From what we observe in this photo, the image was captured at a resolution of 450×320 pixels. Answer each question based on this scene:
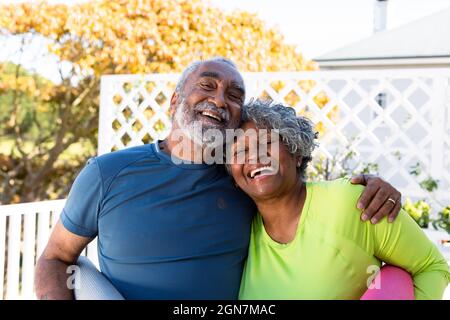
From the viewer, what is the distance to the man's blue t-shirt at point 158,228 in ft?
6.16

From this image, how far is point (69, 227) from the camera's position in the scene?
1905 millimetres

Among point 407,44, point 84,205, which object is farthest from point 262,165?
point 407,44

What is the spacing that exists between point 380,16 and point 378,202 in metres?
11.8

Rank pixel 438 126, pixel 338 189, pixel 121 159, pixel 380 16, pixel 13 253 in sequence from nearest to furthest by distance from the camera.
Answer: pixel 338 189, pixel 121 159, pixel 13 253, pixel 438 126, pixel 380 16

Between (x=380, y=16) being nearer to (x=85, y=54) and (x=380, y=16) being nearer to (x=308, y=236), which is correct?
(x=85, y=54)

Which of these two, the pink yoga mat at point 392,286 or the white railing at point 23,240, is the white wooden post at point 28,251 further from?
the pink yoga mat at point 392,286

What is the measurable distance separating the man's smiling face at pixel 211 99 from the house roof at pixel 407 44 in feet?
26.4

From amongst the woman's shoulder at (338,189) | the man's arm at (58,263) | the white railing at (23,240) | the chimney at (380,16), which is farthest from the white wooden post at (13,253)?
the chimney at (380,16)

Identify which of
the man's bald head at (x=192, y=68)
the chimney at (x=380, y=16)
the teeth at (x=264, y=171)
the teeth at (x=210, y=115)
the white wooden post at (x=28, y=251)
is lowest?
the white wooden post at (x=28, y=251)

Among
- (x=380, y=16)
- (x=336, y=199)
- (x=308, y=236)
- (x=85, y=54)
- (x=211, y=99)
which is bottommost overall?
(x=308, y=236)

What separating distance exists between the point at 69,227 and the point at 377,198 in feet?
3.21

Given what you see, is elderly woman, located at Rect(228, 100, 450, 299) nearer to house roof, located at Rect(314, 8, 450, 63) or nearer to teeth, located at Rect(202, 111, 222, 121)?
teeth, located at Rect(202, 111, 222, 121)

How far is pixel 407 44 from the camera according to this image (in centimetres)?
1041
